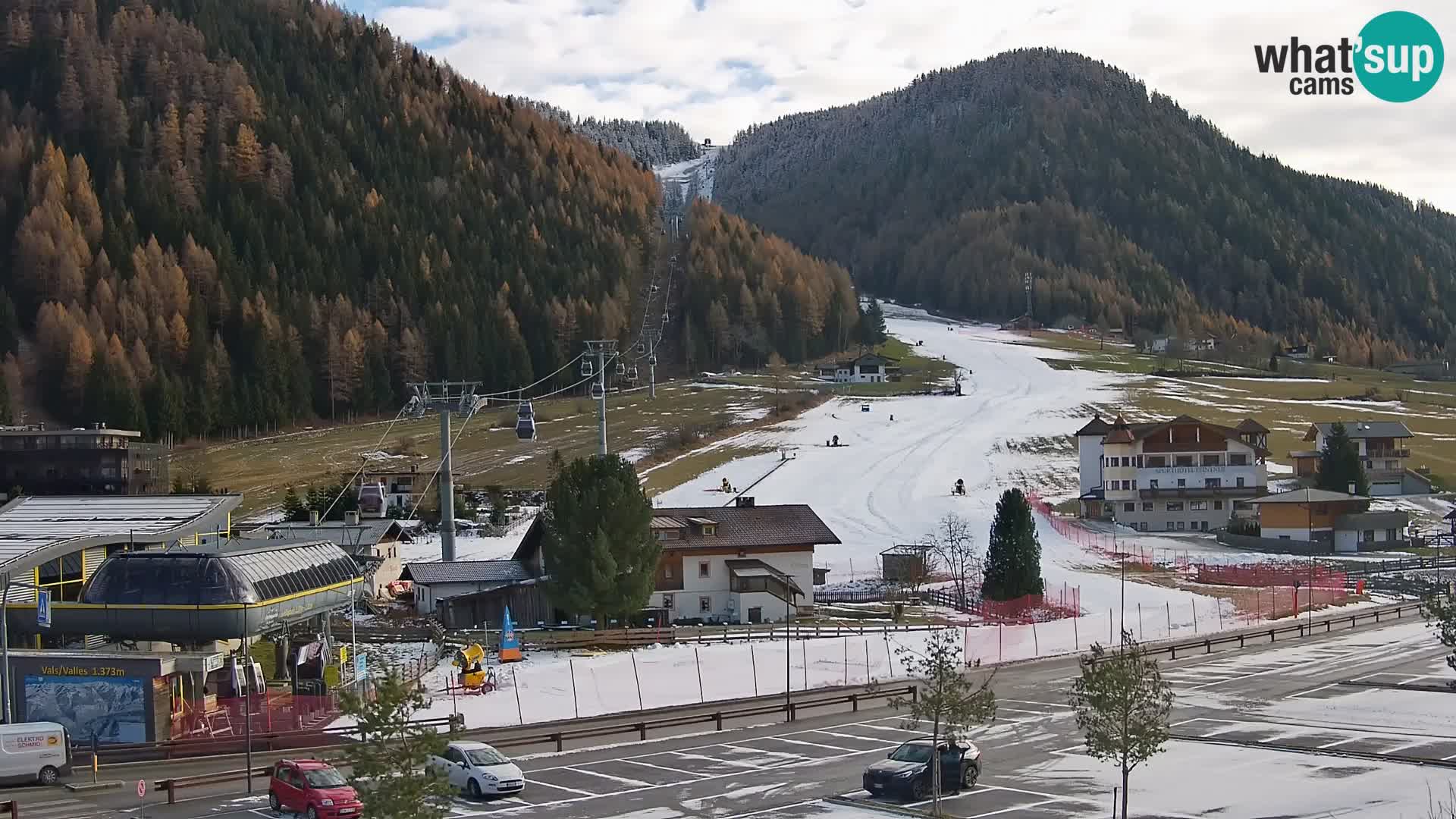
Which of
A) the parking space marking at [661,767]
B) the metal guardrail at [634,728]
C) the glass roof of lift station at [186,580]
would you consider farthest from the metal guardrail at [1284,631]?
the glass roof of lift station at [186,580]

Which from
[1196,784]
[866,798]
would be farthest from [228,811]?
[1196,784]

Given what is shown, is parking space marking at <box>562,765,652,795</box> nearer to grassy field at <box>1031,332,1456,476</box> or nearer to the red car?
the red car

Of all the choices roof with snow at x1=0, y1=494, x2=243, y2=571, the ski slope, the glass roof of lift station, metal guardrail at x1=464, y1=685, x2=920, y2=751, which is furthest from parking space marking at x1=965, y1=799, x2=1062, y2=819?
the ski slope

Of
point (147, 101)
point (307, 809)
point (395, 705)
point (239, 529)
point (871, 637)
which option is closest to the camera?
point (395, 705)

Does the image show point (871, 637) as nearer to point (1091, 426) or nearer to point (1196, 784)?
point (1196, 784)

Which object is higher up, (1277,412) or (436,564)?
(1277,412)

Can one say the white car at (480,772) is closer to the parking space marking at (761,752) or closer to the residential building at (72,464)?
the parking space marking at (761,752)
